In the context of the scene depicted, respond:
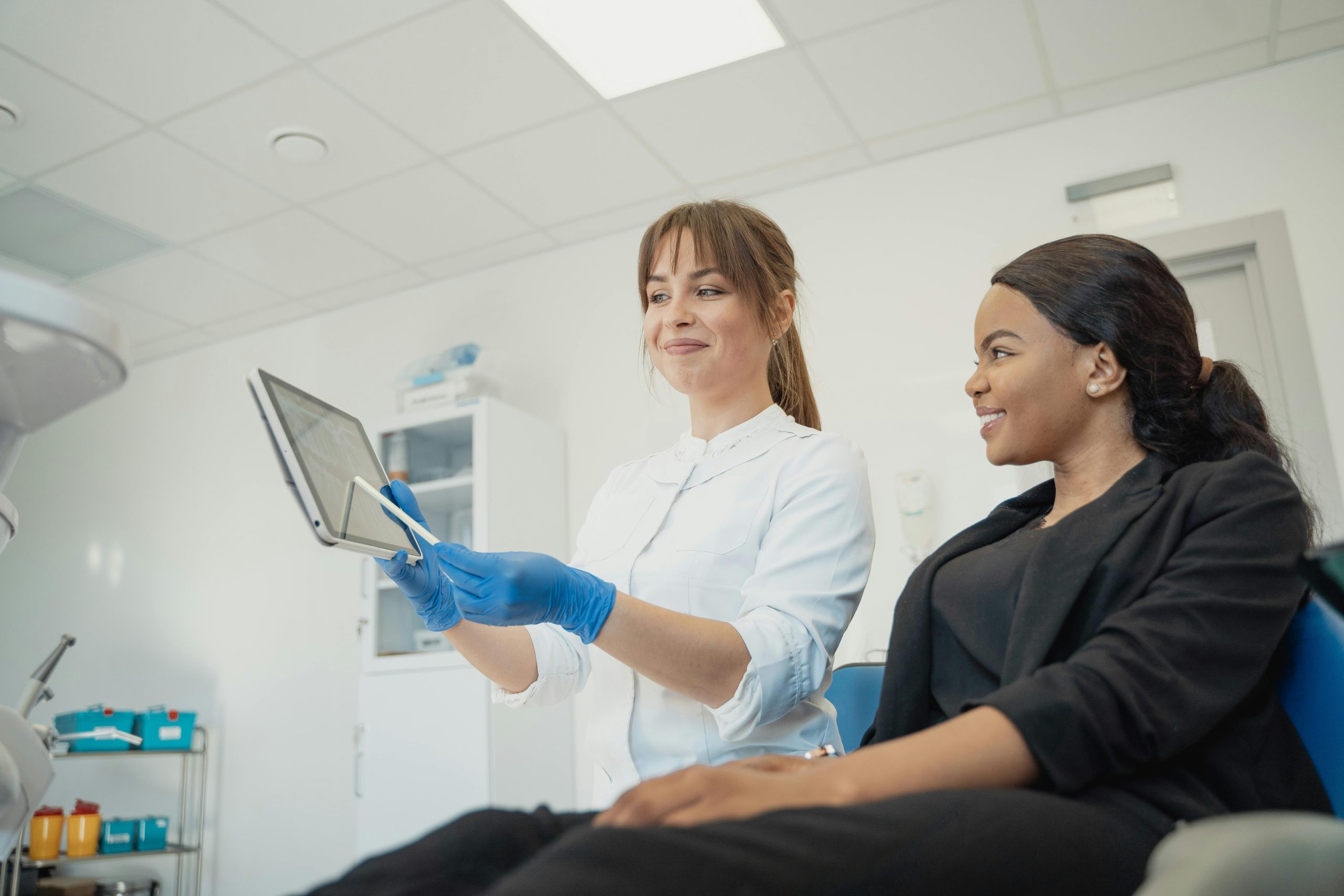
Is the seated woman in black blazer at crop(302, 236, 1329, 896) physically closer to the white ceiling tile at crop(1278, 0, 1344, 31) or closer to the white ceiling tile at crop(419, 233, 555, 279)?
the white ceiling tile at crop(1278, 0, 1344, 31)

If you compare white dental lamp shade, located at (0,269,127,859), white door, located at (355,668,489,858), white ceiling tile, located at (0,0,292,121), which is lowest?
white door, located at (355,668,489,858)

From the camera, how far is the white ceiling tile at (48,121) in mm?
2637

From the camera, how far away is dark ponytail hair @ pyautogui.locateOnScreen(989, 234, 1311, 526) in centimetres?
113

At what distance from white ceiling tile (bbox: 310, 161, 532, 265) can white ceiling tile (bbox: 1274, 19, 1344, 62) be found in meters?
2.41

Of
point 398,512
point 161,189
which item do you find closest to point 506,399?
point 161,189

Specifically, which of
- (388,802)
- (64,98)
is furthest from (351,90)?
(388,802)

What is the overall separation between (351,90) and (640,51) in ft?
2.69

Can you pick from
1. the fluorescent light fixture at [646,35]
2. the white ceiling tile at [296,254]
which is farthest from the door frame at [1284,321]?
the white ceiling tile at [296,254]

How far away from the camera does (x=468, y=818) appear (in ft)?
2.33

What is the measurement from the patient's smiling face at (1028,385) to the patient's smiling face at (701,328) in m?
0.33

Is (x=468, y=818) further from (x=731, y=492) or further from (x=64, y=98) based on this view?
(x=64, y=98)

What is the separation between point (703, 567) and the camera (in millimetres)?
1332

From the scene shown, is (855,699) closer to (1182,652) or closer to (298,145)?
(1182,652)

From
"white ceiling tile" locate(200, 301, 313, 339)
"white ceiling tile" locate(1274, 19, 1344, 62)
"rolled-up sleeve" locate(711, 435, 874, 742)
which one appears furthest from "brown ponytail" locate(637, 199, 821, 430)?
"white ceiling tile" locate(200, 301, 313, 339)
